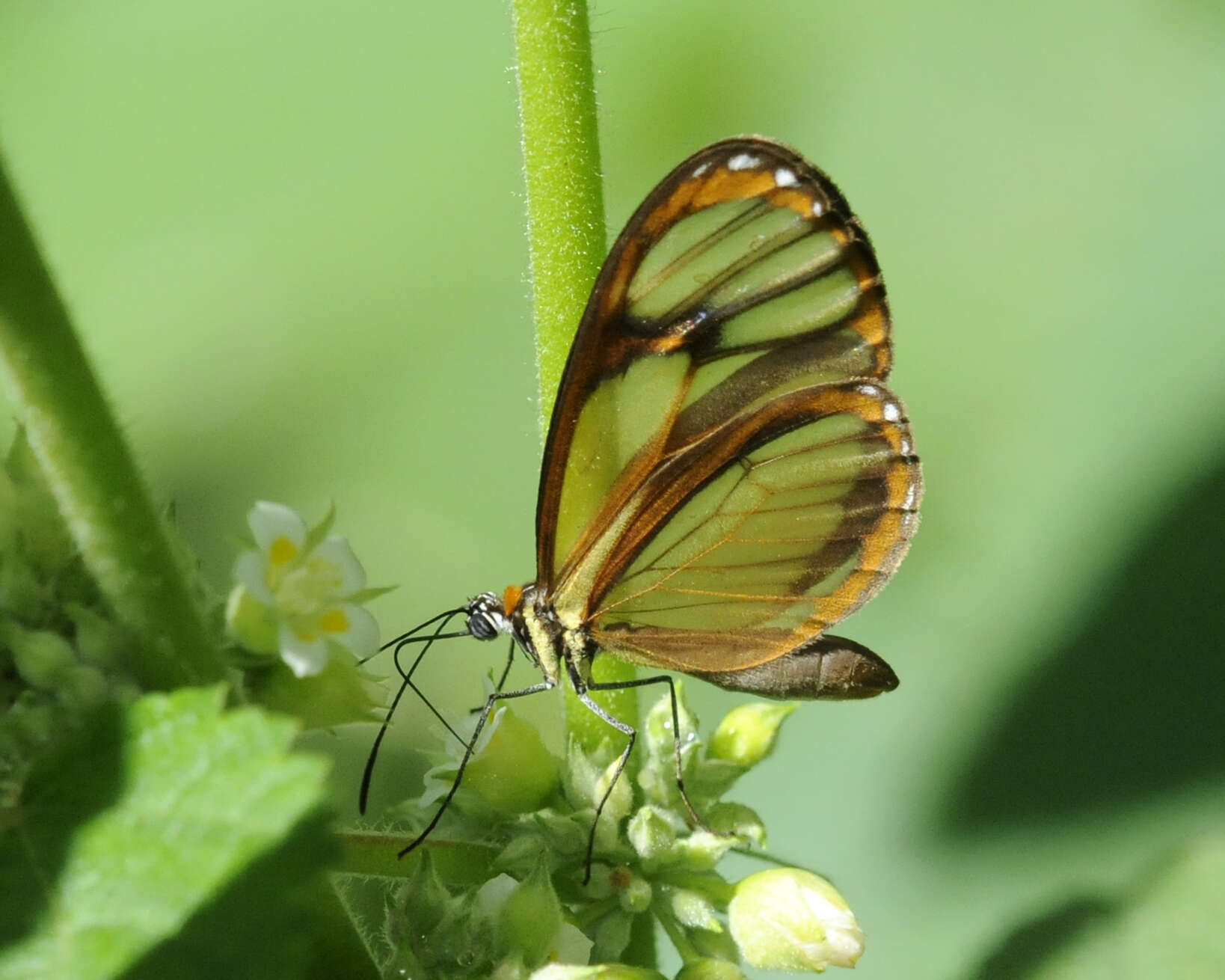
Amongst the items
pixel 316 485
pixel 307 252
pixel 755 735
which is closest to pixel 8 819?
pixel 755 735

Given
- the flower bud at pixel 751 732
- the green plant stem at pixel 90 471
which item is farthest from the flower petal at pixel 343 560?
the flower bud at pixel 751 732

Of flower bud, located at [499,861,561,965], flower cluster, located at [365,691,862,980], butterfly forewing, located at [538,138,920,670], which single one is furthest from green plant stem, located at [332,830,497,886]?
butterfly forewing, located at [538,138,920,670]

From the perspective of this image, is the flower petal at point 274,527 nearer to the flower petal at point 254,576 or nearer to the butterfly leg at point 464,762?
the flower petal at point 254,576

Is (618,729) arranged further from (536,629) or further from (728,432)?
(728,432)

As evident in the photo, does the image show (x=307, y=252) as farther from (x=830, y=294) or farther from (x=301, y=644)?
(x=301, y=644)

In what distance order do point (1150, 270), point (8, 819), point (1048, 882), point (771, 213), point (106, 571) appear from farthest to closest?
1. point (1150, 270)
2. point (1048, 882)
3. point (771, 213)
4. point (106, 571)
5. point (8, 819)

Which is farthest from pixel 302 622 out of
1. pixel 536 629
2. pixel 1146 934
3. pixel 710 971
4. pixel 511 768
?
pixel 1146 934
